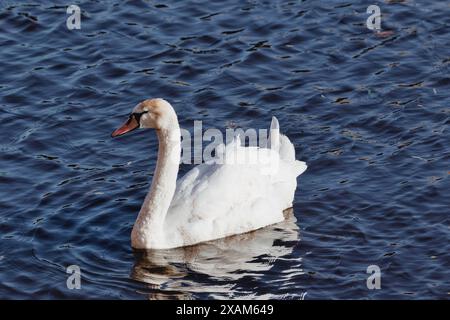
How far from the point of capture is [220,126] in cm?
1546

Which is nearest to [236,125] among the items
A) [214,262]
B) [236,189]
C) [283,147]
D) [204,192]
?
[283,147]

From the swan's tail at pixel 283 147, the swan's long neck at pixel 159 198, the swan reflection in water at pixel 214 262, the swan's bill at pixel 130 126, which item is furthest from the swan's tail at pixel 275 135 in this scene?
the swan's bill at pixel 130 126

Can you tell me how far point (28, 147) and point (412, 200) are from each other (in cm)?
491

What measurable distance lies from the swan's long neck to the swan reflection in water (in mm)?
188

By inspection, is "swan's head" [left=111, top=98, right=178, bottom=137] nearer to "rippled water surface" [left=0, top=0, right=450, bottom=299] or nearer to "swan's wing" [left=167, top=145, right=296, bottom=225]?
"swan's wing" [left=167, top=145, right=296, bottom=225]

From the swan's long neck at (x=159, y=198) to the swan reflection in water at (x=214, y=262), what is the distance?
0.19 metres

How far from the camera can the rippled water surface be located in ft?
41.1

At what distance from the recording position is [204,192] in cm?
1330

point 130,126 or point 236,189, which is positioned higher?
point 130,126

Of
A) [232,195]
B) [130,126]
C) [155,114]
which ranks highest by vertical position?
[155,114]

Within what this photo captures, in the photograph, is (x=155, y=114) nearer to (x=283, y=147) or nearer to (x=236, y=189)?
(x=236, y=189)

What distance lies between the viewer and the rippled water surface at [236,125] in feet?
41.1

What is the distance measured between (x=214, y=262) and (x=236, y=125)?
3.05m

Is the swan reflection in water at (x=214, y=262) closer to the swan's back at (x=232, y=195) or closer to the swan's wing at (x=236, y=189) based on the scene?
the swan's back at (x=232, y=195)
